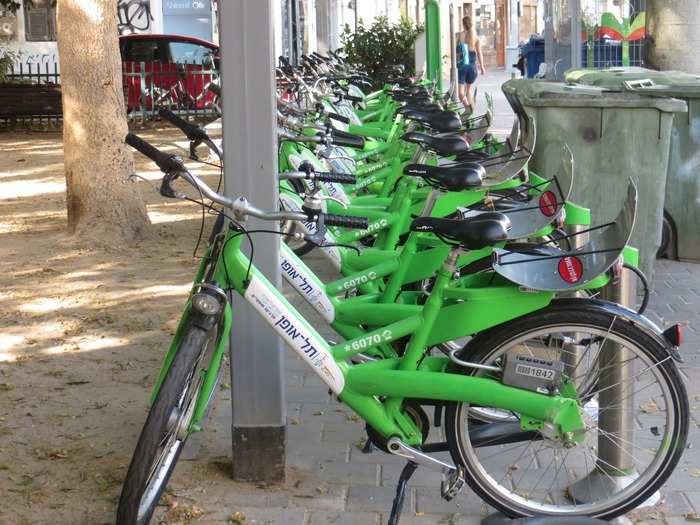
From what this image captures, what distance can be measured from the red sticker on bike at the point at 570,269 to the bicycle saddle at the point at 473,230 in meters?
0.23

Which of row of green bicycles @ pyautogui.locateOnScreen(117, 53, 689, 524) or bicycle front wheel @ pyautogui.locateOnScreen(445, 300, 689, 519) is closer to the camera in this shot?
row of green bicycles @ pyautogui.locateOnScreen(117, 53, 689, 524)

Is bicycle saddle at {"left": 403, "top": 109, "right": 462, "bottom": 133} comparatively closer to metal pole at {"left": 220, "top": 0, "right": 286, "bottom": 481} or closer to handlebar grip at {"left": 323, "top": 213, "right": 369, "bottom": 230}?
metal pole at {"left": 220, "top": 0, "right": 286, "bottom": 481}

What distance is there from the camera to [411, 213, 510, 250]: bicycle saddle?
3389mm

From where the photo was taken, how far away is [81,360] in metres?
5.49

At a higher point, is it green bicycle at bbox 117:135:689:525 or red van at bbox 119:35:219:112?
red van at bbox 119:35:219:112

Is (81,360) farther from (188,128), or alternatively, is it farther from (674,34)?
(674,34)

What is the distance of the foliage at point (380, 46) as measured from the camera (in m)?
18.7

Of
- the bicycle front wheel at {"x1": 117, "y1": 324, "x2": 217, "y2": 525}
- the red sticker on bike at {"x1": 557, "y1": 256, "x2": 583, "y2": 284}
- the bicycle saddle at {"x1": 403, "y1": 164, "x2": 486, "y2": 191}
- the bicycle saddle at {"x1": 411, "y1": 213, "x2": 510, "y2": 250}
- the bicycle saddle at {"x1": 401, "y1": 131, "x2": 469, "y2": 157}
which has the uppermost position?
the bicycle saddle at {"x1": 401, "y1": 131, "x2": 469, "y2": 157}

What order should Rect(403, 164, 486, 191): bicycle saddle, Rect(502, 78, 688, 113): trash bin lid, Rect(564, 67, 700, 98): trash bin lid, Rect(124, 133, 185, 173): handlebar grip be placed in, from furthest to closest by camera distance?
Rect(564, 67, 700, 98): trash bin lid, Rect(502, 78, 688, 113): trash bin lid, Rect(403, 164, 486, 191): bicycle saddle, Rect(124, 133, 185, 173): handlebar grip

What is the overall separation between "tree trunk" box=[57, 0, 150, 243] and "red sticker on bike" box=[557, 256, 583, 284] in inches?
198

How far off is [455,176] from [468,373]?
981 millimetres

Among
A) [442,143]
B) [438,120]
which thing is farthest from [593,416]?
[438,120]

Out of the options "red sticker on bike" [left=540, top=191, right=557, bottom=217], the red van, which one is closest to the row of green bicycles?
"red sticker on bike" [left=540, top=191, right=557, bottom=217]

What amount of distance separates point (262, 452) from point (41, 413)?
4.27ft
